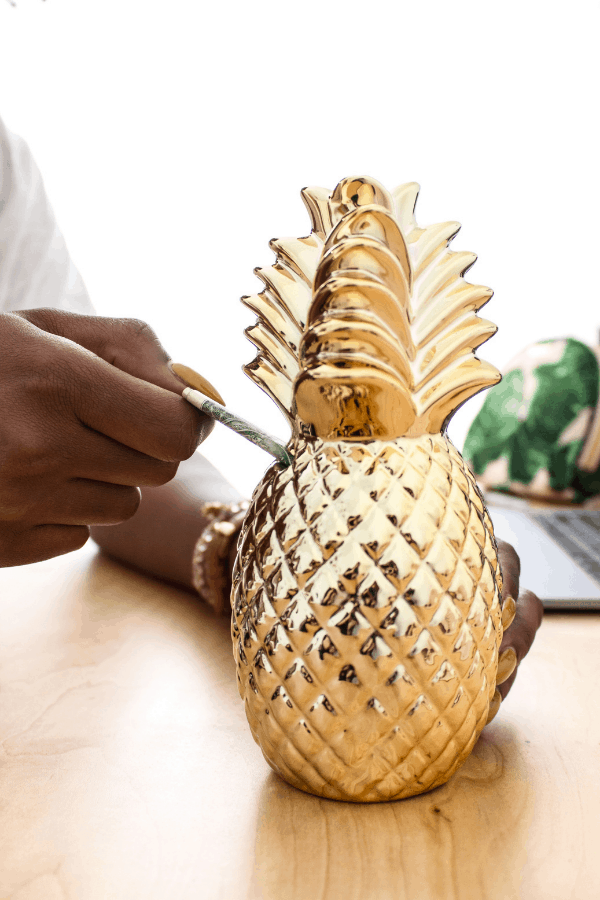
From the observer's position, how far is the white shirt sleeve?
48.8 inches

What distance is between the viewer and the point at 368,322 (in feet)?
1.11

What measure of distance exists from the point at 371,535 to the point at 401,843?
0.48 ft

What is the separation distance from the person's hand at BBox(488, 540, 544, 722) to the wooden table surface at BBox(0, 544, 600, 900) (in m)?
0.03

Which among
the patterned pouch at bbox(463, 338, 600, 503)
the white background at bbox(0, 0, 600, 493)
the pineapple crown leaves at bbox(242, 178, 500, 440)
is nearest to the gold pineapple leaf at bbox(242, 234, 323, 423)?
the pineapple crown leaves at bbox(242, 178, 500, 440)

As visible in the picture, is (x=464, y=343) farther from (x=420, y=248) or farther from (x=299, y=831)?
(x=299, y=831)

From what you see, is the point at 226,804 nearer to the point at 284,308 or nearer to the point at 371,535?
the point at 371,535

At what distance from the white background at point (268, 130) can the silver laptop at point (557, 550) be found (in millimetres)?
1235

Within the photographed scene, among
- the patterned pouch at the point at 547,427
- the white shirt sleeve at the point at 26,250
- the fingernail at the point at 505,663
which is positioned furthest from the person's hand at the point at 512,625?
the white shirt sleeve at the point at 26,250

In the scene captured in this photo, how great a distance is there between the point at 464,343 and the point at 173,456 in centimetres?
19

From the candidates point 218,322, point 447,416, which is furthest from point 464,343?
point 218,322

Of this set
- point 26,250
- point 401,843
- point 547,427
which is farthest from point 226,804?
point 26,250

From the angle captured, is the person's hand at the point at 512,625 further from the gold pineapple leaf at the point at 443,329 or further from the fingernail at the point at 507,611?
the gold pineapple leaf at the point at 443,329

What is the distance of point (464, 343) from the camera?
37 cm

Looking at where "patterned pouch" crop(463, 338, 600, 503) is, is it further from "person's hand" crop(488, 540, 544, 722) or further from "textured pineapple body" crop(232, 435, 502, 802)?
"textured pineapple body" crop(232, 435, 502, 802)
